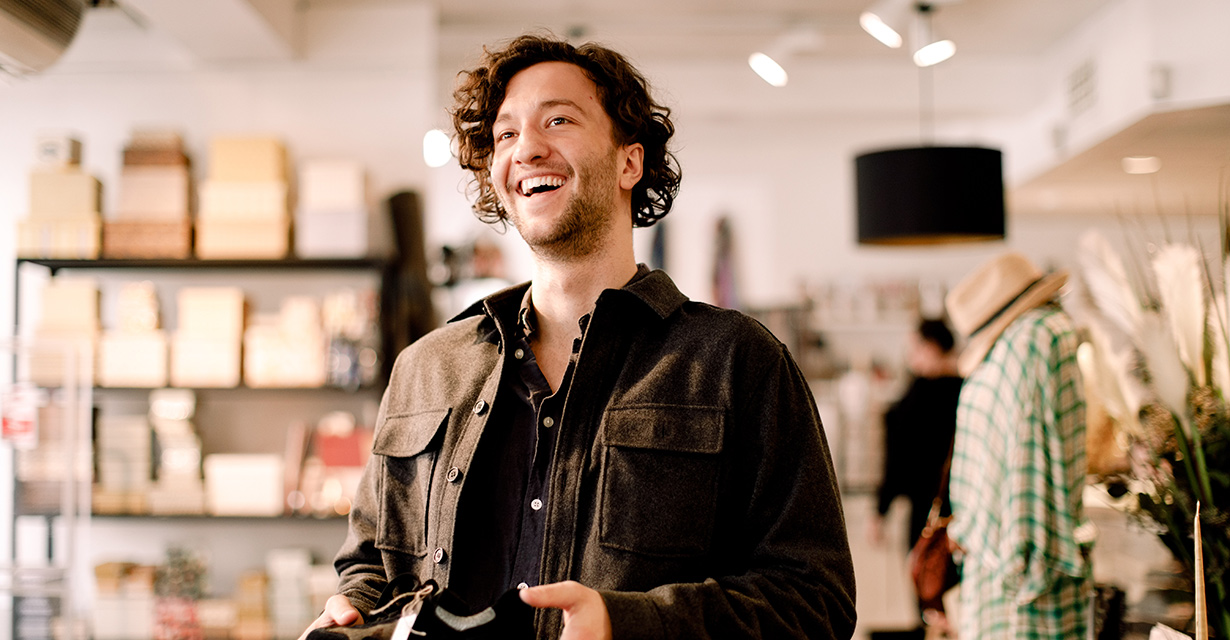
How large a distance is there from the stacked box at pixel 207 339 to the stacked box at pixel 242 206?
178 mm

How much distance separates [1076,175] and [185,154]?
512cm

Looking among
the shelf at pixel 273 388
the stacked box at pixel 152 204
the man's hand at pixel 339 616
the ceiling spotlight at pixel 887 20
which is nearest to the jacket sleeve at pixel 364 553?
the man's hand at pixel 339 616

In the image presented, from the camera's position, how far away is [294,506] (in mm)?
3691

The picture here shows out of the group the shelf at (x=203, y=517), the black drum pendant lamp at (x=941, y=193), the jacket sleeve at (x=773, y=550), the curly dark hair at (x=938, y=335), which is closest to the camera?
the jacket sleeve at (x=773, y=550)

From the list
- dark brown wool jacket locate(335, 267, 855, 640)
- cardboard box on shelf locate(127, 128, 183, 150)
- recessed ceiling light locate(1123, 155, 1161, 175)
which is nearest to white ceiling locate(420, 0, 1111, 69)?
recessed ceiling light locate(1123, 155, 1161, 175)

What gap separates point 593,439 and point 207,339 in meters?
2.91

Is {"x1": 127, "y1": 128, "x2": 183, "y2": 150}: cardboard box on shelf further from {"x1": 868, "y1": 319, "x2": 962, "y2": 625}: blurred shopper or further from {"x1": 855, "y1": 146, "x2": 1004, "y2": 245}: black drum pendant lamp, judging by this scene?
{"x1": 868, "y1": 319, "x2": 962, "y2": 625}: blurred shopper

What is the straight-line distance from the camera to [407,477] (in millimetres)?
1405

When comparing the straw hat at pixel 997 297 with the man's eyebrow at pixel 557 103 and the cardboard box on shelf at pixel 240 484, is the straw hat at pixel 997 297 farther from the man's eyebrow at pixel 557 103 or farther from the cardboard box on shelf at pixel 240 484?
the cardboard box on shelf at pixel 240 484

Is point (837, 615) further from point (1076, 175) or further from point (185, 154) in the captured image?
point (1076, 175)

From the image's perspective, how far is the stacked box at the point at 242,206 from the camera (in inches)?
146

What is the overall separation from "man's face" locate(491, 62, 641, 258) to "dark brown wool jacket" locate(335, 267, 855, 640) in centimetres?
12

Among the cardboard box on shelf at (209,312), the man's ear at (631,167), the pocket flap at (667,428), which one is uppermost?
the man's ear at (631,167)

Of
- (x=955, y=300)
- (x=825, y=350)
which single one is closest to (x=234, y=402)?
(x=955, y=300)
